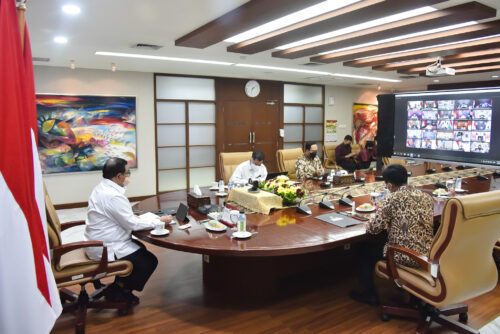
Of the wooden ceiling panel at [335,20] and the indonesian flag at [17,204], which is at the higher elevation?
the wooden ceiling panel at [335,20]

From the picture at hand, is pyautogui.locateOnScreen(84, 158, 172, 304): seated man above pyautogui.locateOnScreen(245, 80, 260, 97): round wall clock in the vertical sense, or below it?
below

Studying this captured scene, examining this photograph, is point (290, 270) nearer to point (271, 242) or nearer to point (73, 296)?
point (271, 242)

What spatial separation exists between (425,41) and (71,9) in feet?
12.8

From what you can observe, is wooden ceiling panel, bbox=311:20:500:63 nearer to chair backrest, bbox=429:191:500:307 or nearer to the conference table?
the conference table

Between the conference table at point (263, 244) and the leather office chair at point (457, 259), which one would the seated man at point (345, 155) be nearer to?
the conference table at point (263, 244)

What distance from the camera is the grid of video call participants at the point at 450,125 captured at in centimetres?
282

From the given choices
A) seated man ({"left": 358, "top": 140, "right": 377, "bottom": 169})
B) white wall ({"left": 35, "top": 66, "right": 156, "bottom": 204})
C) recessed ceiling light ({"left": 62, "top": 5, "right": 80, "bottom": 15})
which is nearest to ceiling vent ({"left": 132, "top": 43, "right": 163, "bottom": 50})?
recessed ceiling light ({"left": 62, "top": 5, "right": 80, "bottom": 15})

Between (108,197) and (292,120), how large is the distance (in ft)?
22.1

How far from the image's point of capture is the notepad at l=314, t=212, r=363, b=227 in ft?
9.59

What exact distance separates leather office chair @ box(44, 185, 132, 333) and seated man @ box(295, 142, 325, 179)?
120 inches

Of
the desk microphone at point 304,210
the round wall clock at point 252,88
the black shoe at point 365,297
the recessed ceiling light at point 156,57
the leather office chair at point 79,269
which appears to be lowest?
the black shoe at point 365,297

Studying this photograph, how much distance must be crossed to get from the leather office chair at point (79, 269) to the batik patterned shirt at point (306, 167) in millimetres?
3028

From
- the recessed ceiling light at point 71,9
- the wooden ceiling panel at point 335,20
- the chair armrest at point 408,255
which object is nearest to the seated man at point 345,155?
the wooden ceiling panel at point 335,20

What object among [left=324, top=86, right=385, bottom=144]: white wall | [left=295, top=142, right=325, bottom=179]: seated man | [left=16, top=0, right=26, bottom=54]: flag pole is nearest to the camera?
[left=16, top=0, right=26, bottom=54]: flag pole
